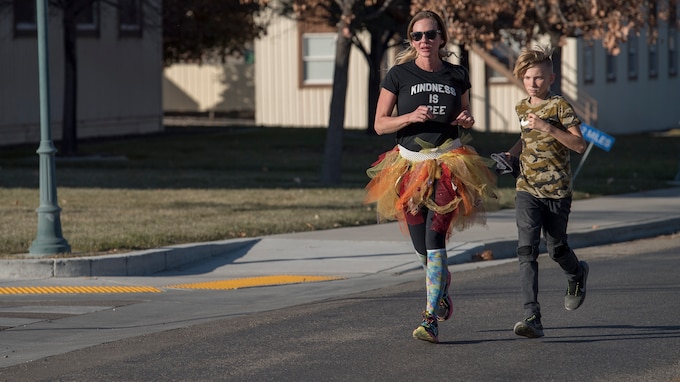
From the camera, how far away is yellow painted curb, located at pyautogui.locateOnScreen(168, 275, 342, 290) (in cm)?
1102

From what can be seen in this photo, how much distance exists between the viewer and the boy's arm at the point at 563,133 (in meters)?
7.90

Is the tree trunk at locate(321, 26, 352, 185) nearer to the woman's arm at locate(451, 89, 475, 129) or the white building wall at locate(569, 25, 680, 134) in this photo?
the woman's arm at locate(451, 89, 475, 129)

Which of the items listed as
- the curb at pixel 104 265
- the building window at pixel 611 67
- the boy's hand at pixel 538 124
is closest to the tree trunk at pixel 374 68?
the building window at pixel 611 67

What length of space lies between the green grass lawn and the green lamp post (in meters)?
0.30

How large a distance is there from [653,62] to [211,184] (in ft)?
98.4

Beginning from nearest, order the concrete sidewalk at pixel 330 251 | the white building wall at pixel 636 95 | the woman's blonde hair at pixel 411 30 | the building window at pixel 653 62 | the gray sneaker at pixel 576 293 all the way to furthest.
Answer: the woman's blonde hair at pixel 411 30, the gray sneaker at pixel 576 293, the concrete sidewalk at pixel 330 251, the white building wall at pixel 636 95, the building window at pixel 653 62

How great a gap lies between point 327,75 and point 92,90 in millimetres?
11529

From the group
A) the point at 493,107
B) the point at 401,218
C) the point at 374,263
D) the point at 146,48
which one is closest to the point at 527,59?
the point at 401,218

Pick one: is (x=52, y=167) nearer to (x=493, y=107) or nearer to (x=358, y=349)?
(x=358, y=349)

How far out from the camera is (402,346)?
801 cm

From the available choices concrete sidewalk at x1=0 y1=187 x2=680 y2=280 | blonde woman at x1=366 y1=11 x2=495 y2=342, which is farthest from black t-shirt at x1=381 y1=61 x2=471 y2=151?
concrete sidewalk at x1=0 y1=187 x2=680 y2=280

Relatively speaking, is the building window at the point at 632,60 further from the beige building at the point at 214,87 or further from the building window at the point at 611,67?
the beige building at the point at 214,87

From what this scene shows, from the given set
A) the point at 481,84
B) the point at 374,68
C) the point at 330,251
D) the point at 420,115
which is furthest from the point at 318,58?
the point at 420,115

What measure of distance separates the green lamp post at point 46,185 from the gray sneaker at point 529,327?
537 centimetres
